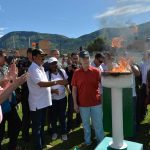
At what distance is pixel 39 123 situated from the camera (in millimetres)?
6379

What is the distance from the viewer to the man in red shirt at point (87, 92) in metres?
6.61

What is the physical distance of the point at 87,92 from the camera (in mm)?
6656

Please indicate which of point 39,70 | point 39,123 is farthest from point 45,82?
point 39,123

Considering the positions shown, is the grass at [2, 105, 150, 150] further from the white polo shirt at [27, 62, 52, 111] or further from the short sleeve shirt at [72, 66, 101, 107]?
the white polo shirt at [27, 62, 52, 111]

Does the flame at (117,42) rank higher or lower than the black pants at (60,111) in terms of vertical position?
higher

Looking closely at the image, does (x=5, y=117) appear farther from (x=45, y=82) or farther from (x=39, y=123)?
(x=45, y=82)

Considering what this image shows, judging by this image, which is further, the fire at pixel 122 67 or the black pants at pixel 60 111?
the black pants at pixel 60 111

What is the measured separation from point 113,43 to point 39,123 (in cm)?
219

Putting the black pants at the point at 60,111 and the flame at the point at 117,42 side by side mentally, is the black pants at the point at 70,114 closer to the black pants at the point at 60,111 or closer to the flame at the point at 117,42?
the black pants at the point at 60,111

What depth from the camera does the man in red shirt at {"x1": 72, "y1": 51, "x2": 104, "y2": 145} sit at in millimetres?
6605

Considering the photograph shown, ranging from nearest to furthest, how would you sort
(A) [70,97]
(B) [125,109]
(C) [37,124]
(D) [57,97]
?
(C) [37,124] → (B) [125,109] → (D) [57,97] → (A) [70,97]

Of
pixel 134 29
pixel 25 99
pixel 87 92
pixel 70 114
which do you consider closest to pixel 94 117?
pixel 87 92

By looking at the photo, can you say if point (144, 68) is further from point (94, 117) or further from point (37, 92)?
point (37, 92)

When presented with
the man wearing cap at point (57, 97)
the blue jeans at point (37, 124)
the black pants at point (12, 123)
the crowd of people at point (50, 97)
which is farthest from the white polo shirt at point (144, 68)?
the black pants at point (12, 123)
